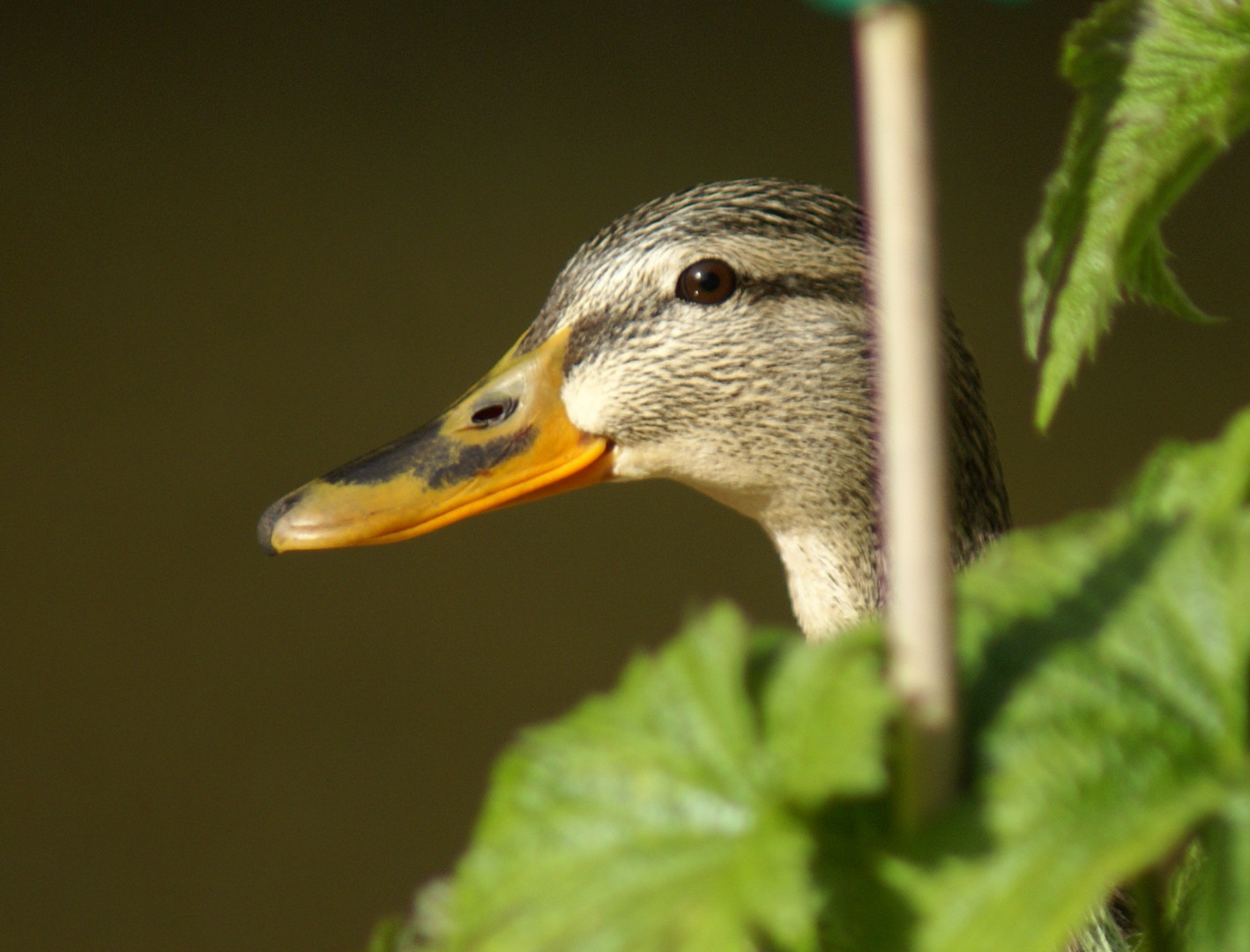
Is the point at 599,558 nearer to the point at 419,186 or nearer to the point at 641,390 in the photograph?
the point at 419,186

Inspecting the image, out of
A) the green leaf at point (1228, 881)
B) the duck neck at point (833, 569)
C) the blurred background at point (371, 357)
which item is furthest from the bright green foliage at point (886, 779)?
the blurred background at point (371, 357)

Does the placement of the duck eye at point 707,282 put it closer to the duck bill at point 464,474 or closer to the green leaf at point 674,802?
the duck bill at point 464,474

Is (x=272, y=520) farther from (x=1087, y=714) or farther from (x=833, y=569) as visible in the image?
(x=1087, y=714)

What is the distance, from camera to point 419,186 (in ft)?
6.94

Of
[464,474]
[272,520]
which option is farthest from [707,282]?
[272,520]

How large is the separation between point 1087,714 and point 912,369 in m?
0.07

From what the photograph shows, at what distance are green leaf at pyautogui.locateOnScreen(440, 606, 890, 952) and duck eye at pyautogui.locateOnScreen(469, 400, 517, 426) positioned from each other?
1.95 feet

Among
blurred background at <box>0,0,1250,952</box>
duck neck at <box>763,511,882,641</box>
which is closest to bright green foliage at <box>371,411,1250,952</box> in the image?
duck neck at <box>763,511,882,641</box>

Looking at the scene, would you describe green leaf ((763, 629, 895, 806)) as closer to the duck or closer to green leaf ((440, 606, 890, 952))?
green leaf ((440, 606, 890, 952))

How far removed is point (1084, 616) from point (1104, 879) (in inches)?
2.1

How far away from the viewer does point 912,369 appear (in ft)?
0.60

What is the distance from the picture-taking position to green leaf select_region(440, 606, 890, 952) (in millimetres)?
181

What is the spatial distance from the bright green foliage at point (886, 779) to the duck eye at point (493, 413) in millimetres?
593

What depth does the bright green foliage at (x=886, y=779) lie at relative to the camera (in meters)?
0.18
